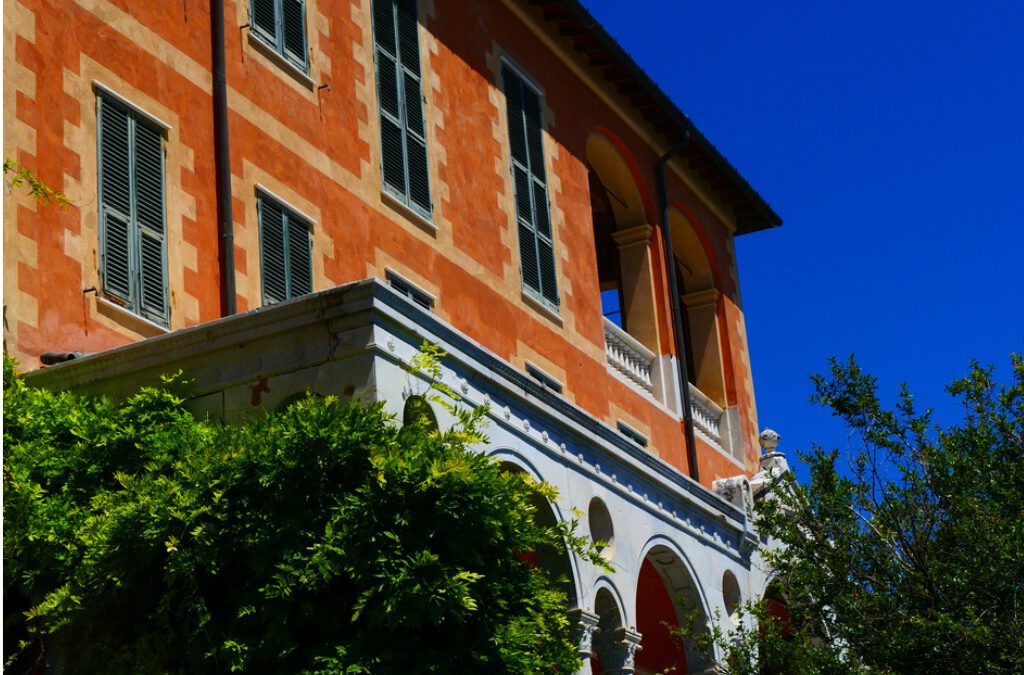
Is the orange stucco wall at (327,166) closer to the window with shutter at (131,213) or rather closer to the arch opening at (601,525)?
the window with shutter at (131,213)

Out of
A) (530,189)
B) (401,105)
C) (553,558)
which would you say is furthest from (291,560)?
(530,189)

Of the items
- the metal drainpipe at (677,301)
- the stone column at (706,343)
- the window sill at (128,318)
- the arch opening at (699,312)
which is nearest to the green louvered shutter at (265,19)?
the window sill at (128,318)

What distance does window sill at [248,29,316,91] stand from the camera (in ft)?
56.7

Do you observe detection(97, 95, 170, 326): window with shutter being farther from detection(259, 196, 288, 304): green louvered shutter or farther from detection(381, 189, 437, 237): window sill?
detection(381, 189, 437, 237): window sill

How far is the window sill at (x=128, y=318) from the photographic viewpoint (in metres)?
14.3

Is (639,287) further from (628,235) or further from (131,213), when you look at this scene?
(131,213)

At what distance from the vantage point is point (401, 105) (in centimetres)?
1966

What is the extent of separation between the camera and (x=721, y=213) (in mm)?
28688

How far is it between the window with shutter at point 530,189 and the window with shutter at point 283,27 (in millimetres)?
4341

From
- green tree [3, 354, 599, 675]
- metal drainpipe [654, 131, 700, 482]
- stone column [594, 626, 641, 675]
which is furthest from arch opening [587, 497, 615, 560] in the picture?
metal drainpipe [654, 131, 700, 482]

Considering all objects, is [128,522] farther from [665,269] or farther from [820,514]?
[665,269]

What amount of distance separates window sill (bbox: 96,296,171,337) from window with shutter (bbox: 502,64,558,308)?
726 cm

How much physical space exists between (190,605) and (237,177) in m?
6.11

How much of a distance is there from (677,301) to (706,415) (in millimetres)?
2056
